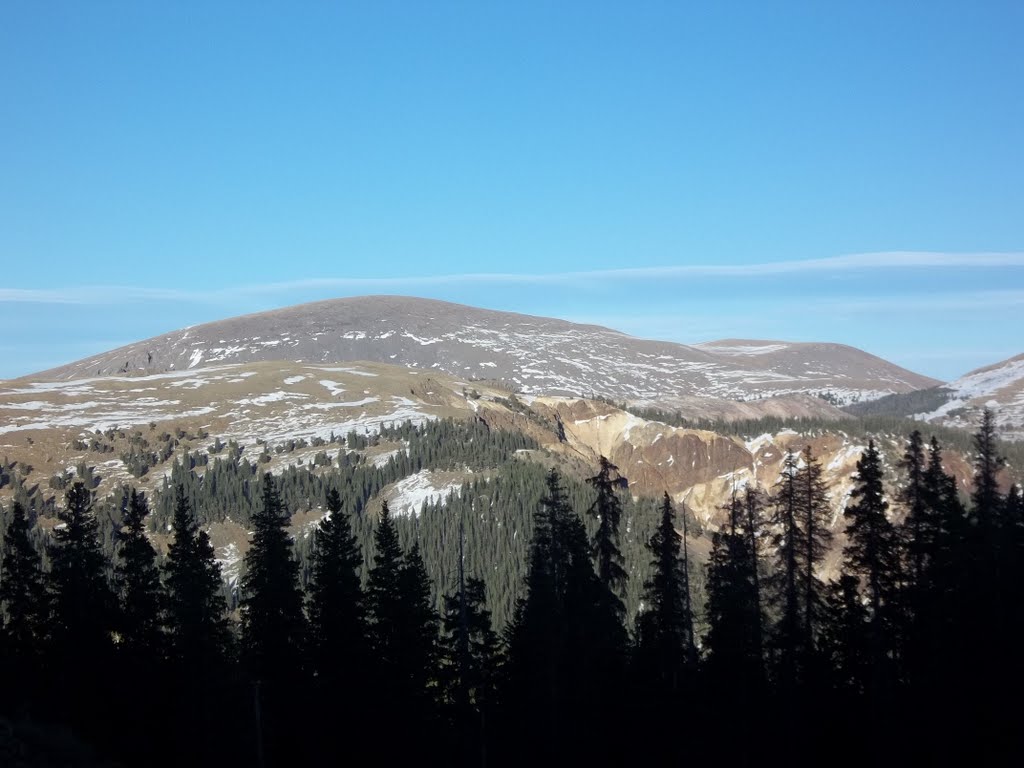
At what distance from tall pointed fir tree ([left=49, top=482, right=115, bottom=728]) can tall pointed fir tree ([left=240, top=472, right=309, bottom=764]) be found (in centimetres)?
643

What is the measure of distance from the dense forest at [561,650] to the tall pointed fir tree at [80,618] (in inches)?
4.0

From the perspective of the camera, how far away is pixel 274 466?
611 ft

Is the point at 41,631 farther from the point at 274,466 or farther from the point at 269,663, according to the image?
the point at 274,466

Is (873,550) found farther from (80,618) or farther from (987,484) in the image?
(80,618)

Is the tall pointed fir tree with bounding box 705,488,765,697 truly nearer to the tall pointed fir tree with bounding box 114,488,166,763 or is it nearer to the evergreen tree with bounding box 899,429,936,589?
the evergreen tree with bounding box 899,429,936,589

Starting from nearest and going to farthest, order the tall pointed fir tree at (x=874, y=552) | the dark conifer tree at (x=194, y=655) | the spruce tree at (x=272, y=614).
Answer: the tall pointed fir tree at (x=874, y=552) → the dark conifer tree at (x=194, y=655) → the spruce tree at (x=272, y=614)

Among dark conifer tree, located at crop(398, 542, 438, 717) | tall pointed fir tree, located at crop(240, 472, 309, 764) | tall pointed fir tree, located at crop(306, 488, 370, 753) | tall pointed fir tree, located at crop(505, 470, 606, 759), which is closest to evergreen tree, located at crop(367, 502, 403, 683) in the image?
dark conifer tree, located at crop(398, 542, 438, 717)

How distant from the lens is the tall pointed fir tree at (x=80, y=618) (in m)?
42.9

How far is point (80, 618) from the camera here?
44.3 metres

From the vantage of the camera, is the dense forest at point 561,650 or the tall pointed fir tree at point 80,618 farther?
the tall pointed fir tree at point 80,618

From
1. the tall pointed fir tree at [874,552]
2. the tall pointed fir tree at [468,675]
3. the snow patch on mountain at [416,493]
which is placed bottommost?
the snow patch on mountain at [416,493]

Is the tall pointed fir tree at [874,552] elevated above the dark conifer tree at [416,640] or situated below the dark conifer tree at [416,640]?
above

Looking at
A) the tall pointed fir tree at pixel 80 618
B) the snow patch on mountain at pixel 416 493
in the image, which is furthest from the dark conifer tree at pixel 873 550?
the snow patch on mountain at pixel 416 493

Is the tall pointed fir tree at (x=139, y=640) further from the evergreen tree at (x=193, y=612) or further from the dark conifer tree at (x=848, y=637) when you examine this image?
the dark conifer tree at (x=848, y=637)
